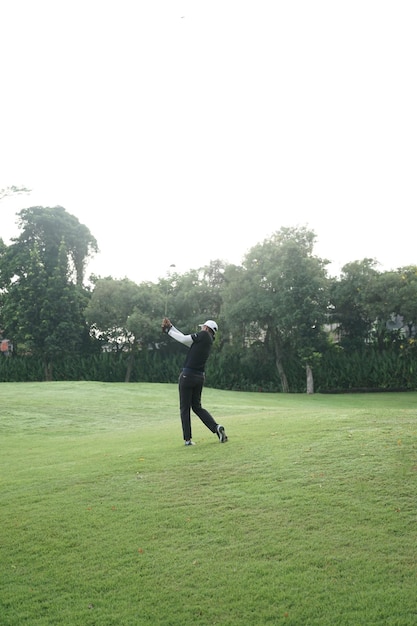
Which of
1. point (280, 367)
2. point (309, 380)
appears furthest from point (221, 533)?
point (280, 367)

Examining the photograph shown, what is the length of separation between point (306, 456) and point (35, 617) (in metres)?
4.59

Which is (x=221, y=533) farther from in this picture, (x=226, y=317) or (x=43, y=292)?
(x=43, y=292)

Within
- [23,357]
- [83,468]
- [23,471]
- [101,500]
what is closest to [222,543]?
[101,500]

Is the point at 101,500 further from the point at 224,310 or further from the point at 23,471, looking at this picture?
the point at 224,310

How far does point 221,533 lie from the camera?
5941 millimetres

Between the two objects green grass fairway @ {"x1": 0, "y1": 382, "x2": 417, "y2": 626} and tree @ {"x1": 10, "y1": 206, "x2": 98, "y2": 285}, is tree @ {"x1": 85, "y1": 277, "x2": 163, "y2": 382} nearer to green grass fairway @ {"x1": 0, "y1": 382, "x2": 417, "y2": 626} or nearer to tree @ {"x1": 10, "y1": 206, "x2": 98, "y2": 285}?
tree @ {"x1": 10, "y1": 206, "x2": 98, "y2": 285}

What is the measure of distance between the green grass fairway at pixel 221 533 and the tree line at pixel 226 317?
27358 mm

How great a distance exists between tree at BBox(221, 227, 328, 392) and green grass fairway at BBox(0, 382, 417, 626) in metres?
26.3

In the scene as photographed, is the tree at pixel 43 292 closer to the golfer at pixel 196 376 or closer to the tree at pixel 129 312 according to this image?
the tree at pixel 129 312

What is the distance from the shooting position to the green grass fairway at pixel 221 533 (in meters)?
4.68

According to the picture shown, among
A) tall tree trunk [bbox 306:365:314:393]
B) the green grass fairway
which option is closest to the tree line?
tall tree trunk [bbox 306:365:314:393]

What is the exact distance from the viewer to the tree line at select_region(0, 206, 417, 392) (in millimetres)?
37531

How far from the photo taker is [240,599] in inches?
186

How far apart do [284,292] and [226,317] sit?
423 centimetres
